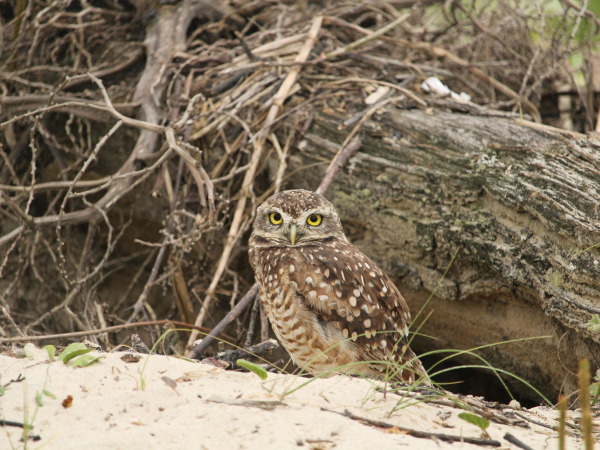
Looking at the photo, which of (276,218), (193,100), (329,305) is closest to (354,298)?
(329,305)

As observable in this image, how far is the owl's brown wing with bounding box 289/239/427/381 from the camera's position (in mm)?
2500

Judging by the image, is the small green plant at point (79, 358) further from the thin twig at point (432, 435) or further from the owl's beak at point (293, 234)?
the owl's beak at point (293, 234)

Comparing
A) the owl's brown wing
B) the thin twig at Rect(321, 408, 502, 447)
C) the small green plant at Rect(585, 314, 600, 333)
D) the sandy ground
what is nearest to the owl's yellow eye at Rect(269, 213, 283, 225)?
the owl's brown wing

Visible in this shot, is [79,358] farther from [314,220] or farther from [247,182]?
[247,182]

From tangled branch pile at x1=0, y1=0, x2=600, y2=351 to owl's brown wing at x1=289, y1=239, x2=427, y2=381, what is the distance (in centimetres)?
101

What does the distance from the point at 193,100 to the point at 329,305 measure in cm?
183

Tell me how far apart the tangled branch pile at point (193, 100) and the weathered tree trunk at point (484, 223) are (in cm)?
28

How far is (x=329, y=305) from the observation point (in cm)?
249

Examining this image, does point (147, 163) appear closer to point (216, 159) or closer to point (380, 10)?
point (216, 159)

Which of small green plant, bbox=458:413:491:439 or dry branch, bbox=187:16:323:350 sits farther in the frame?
dry branch, bbox=187:16:323:350

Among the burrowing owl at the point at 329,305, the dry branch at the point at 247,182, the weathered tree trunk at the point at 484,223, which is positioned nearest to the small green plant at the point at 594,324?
the weathered tree trunk at the point at 484,223

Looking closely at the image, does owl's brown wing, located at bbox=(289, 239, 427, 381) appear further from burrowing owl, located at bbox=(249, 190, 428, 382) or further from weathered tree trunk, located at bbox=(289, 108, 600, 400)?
weathered tree trunk, located at bbox=(289, 108, 600, 400)

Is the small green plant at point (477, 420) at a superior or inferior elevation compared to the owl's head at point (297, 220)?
inferior

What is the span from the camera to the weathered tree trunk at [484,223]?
2711 mm
